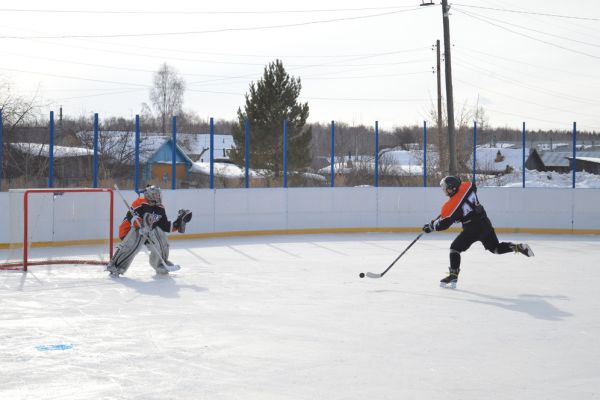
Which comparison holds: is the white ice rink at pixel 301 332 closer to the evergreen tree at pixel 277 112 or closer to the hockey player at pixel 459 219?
the hockey player at pixel 459 219

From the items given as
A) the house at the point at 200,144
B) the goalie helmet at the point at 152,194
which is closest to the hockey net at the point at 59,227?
the goalie helmet at the point at 152,194

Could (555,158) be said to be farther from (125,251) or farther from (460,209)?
(125,251)

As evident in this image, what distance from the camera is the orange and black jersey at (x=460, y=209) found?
7905mm

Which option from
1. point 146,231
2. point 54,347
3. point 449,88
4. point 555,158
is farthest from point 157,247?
point 555,158

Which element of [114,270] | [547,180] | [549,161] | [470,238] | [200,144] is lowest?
[114,270]

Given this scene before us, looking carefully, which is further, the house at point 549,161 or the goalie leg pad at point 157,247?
the house at point 549,161

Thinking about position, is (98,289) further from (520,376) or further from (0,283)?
(520,376)

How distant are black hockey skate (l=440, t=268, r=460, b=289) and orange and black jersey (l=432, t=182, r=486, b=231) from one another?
1.50 feet

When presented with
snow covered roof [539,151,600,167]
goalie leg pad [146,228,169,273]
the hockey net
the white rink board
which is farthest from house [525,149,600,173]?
goalie leg pad [146,228,169,273]

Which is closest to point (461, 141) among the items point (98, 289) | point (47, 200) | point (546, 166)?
point (546, 166)

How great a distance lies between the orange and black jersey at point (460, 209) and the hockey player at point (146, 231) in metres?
2.79

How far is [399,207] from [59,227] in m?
6.57

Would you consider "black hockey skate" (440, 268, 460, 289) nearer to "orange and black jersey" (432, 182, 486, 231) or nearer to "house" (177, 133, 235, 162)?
"orange and black jersey" (432, 182, 486, 231)

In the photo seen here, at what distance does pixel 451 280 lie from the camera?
26.0ft
